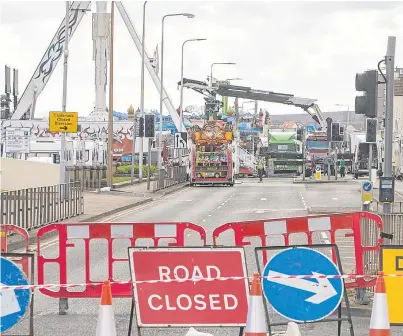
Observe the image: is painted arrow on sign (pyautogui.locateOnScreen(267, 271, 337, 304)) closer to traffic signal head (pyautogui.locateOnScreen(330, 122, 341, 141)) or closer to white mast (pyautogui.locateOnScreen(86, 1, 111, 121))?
traffic signal head (pyautogui.locateOnScreen(330, 122, 341, 141))

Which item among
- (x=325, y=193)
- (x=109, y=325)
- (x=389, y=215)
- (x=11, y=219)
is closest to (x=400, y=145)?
(x=325, y=193)

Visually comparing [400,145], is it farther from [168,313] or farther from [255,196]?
[168,313]

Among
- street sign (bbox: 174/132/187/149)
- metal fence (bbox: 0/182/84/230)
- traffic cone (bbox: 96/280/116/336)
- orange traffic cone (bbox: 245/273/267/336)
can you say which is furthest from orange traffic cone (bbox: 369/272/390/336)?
street sign (bbox: 174/132/187/149)

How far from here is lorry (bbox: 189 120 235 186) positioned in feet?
182

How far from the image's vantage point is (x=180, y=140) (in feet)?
210

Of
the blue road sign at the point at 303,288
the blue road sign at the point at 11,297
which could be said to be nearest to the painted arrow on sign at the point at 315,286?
the blue road sign at the point at 303,288

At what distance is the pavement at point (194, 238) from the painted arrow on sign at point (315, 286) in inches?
45.7

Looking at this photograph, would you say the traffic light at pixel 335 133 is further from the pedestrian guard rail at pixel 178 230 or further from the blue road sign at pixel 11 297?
the blue road sign at pixel 11 297

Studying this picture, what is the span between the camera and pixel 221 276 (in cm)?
953

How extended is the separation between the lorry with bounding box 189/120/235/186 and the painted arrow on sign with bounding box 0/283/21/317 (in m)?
46.5

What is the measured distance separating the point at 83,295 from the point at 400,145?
6149 cm

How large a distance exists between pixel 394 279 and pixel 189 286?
6.83ft

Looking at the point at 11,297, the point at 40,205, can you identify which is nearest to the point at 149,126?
the point at 40,205

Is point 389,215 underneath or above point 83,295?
above
